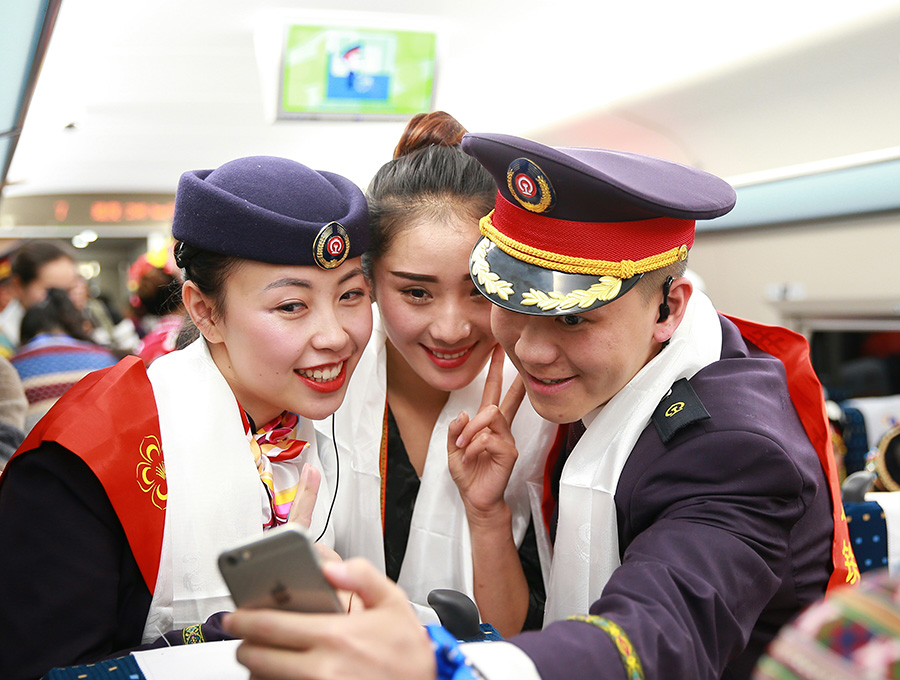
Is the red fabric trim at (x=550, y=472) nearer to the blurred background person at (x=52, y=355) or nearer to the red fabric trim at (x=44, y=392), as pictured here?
the blurred background person at (x=52, y=355)

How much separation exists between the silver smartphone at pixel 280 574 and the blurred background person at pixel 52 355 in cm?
270

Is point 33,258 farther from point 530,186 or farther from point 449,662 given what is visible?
point 449,662

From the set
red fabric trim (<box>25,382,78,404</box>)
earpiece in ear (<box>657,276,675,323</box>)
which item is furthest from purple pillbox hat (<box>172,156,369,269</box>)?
red fabric trim (<box>25,382,78,404</box>)

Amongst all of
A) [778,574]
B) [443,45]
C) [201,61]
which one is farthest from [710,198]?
[201,61]

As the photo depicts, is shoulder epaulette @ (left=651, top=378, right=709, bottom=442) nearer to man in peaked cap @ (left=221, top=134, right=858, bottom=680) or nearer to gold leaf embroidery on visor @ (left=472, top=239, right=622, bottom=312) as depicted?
man in peaked cap @ (left=221, top=134, right=858, bottom=680)

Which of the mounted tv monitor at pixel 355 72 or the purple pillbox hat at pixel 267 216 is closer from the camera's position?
the purple pillbox hat at pixel 267 216

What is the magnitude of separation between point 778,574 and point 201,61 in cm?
591

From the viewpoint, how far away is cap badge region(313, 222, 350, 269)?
1687 mm

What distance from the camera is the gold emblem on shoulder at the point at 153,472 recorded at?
157cm

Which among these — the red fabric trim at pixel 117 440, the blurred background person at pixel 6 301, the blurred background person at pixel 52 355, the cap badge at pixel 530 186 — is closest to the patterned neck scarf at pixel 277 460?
the red fabric trim at pixel 117 440

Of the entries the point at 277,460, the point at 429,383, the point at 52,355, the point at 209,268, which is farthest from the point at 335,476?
the point at 52,355

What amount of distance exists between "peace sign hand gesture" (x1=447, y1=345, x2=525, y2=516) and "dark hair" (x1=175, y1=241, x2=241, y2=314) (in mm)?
659

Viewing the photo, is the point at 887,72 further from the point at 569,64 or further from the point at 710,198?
the point at 710,198

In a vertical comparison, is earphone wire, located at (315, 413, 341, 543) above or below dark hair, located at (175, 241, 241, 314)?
below
